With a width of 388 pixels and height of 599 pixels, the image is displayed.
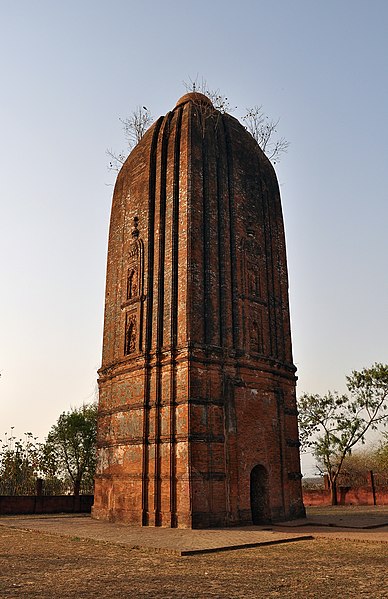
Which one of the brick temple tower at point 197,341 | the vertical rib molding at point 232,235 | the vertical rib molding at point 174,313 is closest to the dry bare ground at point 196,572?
the vertical rib molding at point 174,313

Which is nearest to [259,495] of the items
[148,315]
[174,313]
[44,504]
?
[174,313]

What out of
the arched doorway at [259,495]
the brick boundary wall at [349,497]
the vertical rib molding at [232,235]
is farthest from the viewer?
the brick boundary wall at [349,497]

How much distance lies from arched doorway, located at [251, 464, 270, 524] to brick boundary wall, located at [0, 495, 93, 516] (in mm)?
9090

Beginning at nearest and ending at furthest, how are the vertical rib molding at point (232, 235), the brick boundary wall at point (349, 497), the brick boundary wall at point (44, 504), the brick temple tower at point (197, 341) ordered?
1. the brick temple tower at point (197, 341)
2. the vertical rib molding at point (232, 235)
3. the brick boundary wall at point (44, 504)
4. the brick boundary wall at point (349, 497)

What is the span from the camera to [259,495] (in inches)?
663

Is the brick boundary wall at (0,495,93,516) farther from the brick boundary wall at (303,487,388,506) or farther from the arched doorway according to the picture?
the brick boundary wall at (303,487,388,506)

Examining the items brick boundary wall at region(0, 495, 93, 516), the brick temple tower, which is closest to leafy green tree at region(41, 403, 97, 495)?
brick boundary wall at region(0, 495, 93, 516)

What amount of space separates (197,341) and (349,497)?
55.3 feet

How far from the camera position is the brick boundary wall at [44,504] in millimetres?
21219

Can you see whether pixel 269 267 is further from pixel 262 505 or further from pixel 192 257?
pixel 262 505

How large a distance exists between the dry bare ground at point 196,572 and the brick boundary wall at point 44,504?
1007 cm

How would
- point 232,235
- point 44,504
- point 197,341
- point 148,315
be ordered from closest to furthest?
point 197,341, point 148,315, point 232,235, point 44,504

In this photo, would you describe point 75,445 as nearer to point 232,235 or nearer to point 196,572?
point 232,235

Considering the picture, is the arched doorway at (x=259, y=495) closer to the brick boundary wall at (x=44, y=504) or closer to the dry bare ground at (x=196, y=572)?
the dry bare ground at (x=196, y=572)
